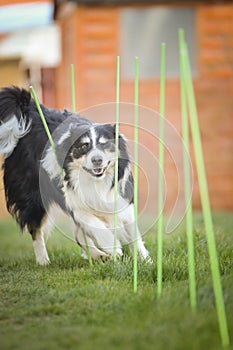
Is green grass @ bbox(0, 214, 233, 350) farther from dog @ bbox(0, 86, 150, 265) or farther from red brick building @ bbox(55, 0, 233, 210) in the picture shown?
red brick building @ bbox(55, 0, 233, 210)

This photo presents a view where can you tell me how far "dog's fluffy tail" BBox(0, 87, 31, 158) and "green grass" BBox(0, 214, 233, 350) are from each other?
0.87m

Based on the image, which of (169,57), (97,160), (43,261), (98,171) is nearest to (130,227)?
(98,171)

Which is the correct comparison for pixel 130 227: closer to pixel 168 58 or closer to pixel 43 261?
pixel 43 261

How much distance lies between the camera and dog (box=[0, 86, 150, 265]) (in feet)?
14.9

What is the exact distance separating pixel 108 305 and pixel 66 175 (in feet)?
4.63

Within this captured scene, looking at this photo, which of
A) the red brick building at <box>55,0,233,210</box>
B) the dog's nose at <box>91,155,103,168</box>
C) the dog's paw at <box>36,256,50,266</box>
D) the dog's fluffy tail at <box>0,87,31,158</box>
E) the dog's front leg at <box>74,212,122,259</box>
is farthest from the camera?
the red brick building at <box>55,0,233,210</box>

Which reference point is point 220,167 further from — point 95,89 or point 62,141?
point 62,141

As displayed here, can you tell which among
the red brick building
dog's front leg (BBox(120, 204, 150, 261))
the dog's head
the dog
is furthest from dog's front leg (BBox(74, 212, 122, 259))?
the red brick building

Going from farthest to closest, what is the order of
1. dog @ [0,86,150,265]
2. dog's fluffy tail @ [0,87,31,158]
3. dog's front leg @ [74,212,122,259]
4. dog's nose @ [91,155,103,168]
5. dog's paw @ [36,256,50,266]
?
dog's fluffy tail @ [0,87,31,158] → dog's paw @ [36,256,50,266] → dog's front leg @ [74,212,122,259] → dog @ [0,86,150,265] → dog's nose @ [91,155,103,168]

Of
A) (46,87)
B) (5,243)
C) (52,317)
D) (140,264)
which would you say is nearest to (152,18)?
(46,87)

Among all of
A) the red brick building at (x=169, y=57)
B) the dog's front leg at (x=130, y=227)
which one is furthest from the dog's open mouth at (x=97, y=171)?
the red brick building at (x=169, y=57)

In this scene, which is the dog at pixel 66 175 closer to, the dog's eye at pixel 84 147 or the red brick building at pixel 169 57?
the dog's eye at pixel 84 147

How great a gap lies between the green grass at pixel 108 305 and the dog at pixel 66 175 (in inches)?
9.3

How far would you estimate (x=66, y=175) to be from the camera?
4.74m
